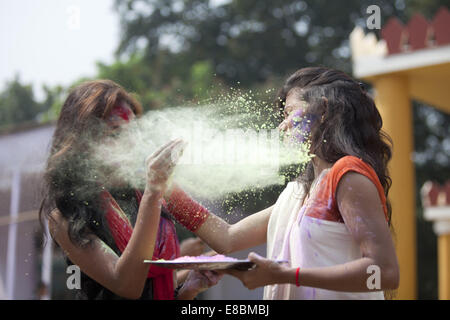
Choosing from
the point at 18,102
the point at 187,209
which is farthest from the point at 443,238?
the point at 187,209

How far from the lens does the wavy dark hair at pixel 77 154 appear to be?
2.61 m

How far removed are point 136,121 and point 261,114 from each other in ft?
2.36

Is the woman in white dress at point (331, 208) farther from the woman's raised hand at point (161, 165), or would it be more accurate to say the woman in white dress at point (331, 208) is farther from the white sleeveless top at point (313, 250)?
the woman's raised hand at point (161, 165)

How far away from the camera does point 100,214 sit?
8.50 ft

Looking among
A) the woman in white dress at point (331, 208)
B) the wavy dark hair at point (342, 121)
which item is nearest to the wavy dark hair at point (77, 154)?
the woman in white dress at point (331, 208)

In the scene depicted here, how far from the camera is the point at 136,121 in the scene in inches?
110

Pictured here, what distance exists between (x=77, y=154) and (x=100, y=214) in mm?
327

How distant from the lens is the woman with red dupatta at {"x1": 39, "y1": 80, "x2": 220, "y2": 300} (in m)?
2.46

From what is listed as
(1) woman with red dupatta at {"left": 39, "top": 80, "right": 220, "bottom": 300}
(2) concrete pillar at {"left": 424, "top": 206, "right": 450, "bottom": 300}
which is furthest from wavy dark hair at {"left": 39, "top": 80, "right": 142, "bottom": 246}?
(2) concrete pillar at {"left": 424, "top": 206, "right": 450, "bottom": 300}

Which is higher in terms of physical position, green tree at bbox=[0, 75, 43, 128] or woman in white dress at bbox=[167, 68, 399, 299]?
green tree at bbox=[0, 75, 43, 128]

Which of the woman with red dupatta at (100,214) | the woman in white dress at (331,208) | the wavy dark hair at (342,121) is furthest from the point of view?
the woman with red dupatta at (100,214)

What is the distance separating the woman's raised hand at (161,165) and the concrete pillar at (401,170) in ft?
16.7

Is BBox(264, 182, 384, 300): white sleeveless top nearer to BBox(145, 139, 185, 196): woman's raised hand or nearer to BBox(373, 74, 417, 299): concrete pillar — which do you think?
BBox(145, 139, 185, 196): woman's raised hand
